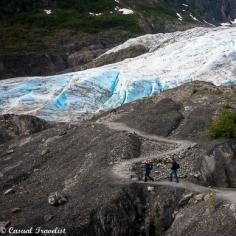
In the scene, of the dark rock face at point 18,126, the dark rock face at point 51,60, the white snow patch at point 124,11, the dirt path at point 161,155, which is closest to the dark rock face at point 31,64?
the dark rock face at point 51,60

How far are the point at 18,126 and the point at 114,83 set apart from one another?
1513 cm

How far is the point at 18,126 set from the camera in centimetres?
4441

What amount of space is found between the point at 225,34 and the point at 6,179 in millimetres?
40529

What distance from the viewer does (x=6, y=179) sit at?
31047 millimetres

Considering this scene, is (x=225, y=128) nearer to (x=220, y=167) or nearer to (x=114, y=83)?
(x=220, y=167)

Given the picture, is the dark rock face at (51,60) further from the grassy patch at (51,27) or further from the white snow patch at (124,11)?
the white snow patch at (124,11)

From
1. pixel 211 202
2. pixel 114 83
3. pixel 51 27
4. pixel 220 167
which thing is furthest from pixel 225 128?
pixel 51 27

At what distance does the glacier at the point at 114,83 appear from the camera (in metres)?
52.0

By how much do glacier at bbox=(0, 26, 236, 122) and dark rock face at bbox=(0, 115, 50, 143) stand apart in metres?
4.12

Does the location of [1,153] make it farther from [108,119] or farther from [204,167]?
[204,167]

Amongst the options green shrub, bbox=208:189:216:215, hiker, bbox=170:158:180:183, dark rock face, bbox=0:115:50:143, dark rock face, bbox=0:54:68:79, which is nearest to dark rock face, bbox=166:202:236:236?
green shrub, bbox=208:189:216:215

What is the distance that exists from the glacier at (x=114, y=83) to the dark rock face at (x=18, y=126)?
13.5 ft

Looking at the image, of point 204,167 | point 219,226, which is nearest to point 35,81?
point 204,167

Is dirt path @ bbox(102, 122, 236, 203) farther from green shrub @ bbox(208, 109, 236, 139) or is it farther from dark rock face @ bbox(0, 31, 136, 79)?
dark rock face @ bbox(0, 31, 136, 79)
